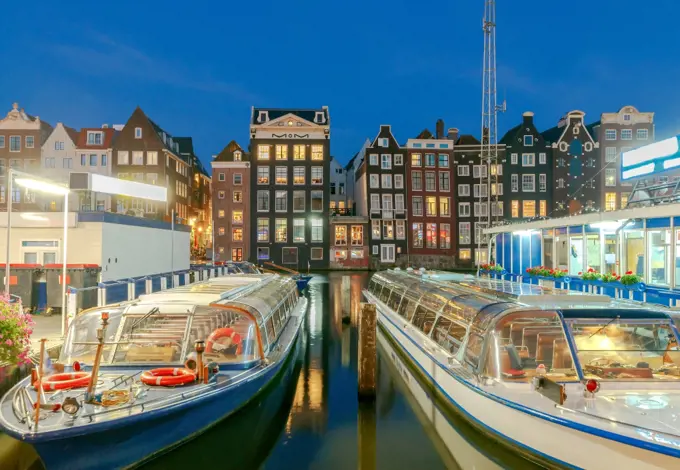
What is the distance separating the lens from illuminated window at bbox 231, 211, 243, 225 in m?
63.3

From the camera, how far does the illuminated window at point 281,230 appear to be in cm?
6181

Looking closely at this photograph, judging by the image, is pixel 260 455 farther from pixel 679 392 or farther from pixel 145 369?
pixel 679 392

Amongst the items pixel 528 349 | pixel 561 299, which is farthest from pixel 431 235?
pixel 528 349

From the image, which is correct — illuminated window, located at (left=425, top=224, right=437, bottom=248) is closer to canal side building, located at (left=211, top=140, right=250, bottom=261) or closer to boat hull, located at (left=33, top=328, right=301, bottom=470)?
canal side building, located at (left=211, top=140, right=250, bottom=261)

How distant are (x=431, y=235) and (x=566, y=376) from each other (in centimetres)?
5395

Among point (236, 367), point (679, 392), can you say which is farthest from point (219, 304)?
point (679, 392)

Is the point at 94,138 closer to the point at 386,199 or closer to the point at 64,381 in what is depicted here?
the point at 386,199

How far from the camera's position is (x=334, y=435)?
36.3ft

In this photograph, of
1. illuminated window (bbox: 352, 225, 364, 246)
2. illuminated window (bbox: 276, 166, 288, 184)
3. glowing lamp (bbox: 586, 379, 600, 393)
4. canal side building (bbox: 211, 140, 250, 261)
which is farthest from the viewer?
canal side building (bbox: 211, 140, 250, 261)

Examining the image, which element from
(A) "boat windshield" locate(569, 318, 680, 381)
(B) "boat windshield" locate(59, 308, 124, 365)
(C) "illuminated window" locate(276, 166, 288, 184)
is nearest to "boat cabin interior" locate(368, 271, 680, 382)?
(A) "boat windshield" locate(569, 318, 680, 381)

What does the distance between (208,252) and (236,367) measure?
58.2m

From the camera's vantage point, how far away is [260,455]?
10000 millimetres

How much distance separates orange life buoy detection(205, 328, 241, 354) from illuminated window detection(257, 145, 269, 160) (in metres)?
50.9

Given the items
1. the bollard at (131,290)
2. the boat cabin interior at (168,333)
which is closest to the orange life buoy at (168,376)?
the boat cabin interior at (168,333)
